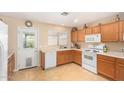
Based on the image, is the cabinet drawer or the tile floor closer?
the cabinet drawer

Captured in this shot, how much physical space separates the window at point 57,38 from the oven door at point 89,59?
1509 mm

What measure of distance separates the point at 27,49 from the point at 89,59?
2259 millimetres

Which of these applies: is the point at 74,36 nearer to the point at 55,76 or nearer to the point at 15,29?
the point at 55,76

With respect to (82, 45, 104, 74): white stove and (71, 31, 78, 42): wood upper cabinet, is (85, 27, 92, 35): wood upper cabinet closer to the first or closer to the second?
(82, 45, 104, 74): white stove

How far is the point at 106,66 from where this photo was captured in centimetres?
272

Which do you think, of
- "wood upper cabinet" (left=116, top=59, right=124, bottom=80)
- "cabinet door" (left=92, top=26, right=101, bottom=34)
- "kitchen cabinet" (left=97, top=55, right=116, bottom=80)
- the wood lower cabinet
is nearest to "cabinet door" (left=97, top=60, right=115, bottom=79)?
"kitchen cabinet" (left=97, top=55, right=116, bottom=80)

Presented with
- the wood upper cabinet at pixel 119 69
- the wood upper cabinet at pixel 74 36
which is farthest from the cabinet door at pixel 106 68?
the wood upper cabinet at pixel 74 36

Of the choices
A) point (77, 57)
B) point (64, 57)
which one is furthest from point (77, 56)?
point (64, 57)

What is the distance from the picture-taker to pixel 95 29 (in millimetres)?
3518

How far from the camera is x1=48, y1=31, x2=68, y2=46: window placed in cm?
441

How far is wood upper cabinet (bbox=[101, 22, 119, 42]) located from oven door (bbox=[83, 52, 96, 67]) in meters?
0.64
